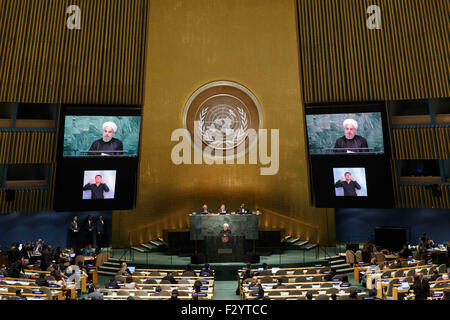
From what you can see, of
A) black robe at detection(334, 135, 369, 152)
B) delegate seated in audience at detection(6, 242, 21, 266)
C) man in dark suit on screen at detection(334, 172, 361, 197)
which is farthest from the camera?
black robe at detection(334, 135, 369, 152)

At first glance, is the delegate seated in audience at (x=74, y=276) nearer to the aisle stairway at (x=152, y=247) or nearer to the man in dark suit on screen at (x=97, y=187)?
the man in dark suit on screen at (x=97, y=187)

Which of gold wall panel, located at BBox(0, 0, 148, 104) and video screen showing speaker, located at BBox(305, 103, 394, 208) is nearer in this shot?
video screen showing speaker, located at BBox(305, 103, 394, 208)

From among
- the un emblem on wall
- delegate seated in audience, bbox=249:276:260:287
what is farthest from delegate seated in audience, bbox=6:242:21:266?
delegate seated in audience, bbox=249:276:260:287

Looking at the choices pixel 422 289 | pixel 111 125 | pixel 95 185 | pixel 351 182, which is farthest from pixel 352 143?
pixel 95 185

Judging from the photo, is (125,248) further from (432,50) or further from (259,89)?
(432,50)

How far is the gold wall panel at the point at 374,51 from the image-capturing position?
45.5ft

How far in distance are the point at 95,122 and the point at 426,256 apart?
475 inches

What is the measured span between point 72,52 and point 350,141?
1007 centimetres

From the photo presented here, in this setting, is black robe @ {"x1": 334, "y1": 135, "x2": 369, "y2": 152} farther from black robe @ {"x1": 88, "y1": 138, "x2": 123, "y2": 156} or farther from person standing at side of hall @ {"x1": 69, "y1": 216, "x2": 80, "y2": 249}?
person standing at side of hall @ {"x1": 69, "y1": 216, "x2": 80, "y2": 249}

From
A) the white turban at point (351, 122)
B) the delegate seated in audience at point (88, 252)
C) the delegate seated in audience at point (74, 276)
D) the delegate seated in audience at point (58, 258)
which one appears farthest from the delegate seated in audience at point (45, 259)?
the white turban at point (351, 122)

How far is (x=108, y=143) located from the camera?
544 inches

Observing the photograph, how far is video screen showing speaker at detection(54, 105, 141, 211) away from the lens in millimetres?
13391

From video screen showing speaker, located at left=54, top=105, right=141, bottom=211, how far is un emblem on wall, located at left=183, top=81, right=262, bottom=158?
11.3 feet
